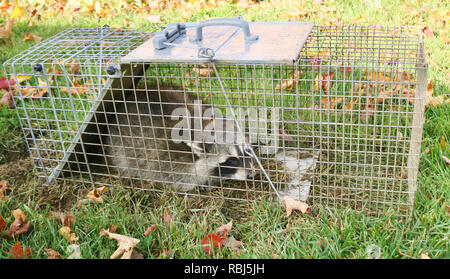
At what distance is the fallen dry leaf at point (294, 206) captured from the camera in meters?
2.61

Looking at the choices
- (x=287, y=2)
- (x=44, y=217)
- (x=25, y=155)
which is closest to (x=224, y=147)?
(x=44, y=217)

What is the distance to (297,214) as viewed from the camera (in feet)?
8.74

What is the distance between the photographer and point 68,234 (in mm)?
2543

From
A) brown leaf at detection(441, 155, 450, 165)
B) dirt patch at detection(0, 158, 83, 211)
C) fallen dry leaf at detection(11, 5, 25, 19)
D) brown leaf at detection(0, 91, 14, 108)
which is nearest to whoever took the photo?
brown leaf at detection(441, 155, 450, 165)

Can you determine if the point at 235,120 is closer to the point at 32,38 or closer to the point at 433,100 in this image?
the point at 433,100

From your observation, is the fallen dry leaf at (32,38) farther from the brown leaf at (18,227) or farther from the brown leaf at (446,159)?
the brown leaf at (446,159)

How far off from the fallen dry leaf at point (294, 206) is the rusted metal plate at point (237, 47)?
86cm

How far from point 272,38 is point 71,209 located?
1.68 metres

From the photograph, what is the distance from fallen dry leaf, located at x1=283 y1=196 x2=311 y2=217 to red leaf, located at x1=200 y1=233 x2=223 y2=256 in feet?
1.53

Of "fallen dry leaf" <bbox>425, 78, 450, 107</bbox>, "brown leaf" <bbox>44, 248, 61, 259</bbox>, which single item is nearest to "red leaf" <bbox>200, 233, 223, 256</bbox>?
"brown leaf" <bbox>44, 248, 61, 259</bbox>

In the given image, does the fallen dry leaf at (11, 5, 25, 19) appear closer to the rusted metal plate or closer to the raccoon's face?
the rusted metal plate

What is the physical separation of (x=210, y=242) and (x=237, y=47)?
44.2 inches

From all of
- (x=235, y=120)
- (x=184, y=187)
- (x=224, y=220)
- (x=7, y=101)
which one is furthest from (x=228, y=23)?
(x=7, y=101)

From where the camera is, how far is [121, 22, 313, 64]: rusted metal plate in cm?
238
